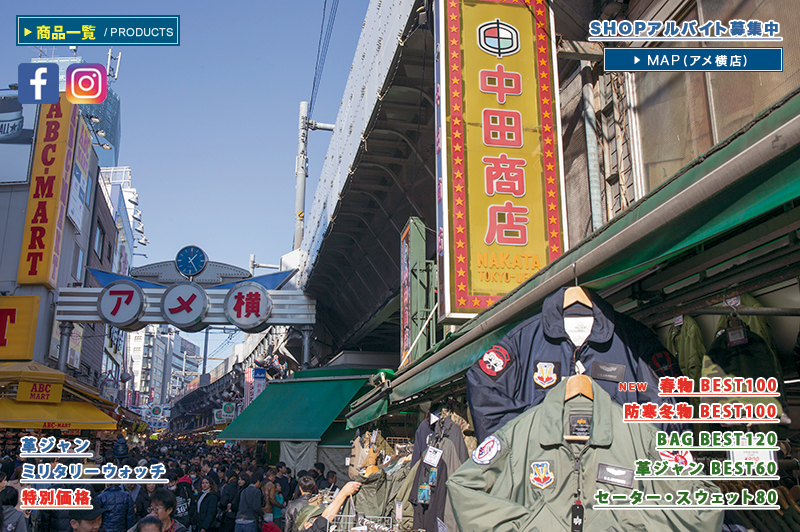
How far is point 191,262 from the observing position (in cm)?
2191

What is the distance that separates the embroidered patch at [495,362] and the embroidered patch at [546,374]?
9.9 inches

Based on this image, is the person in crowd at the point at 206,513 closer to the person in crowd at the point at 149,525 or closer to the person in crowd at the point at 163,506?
the person in crowd at the point at 163,506

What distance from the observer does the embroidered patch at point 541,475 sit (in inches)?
120

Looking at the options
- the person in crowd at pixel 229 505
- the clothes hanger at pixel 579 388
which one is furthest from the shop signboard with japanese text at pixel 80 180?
the clothes hanger at pixel 579 388

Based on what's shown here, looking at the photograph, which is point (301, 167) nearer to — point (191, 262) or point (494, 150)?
point (191, 262)

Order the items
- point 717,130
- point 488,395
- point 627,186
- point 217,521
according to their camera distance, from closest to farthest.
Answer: point 488,395 < point 717,130 < point 627,186 < point 217,521

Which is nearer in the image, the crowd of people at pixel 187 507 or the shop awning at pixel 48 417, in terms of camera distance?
the crowd of people at pixel 187 507

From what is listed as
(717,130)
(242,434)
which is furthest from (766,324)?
(242,434)

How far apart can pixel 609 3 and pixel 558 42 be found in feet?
2.97

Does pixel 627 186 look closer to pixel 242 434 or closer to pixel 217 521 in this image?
pixel 217 521

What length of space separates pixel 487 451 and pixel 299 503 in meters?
5.01

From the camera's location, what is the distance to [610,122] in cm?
Answer: 923

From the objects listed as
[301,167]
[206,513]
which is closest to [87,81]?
[206,513]

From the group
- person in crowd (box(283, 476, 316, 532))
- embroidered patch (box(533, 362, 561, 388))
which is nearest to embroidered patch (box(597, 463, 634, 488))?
embroidered patch (box(533, 362, 561, 388))
